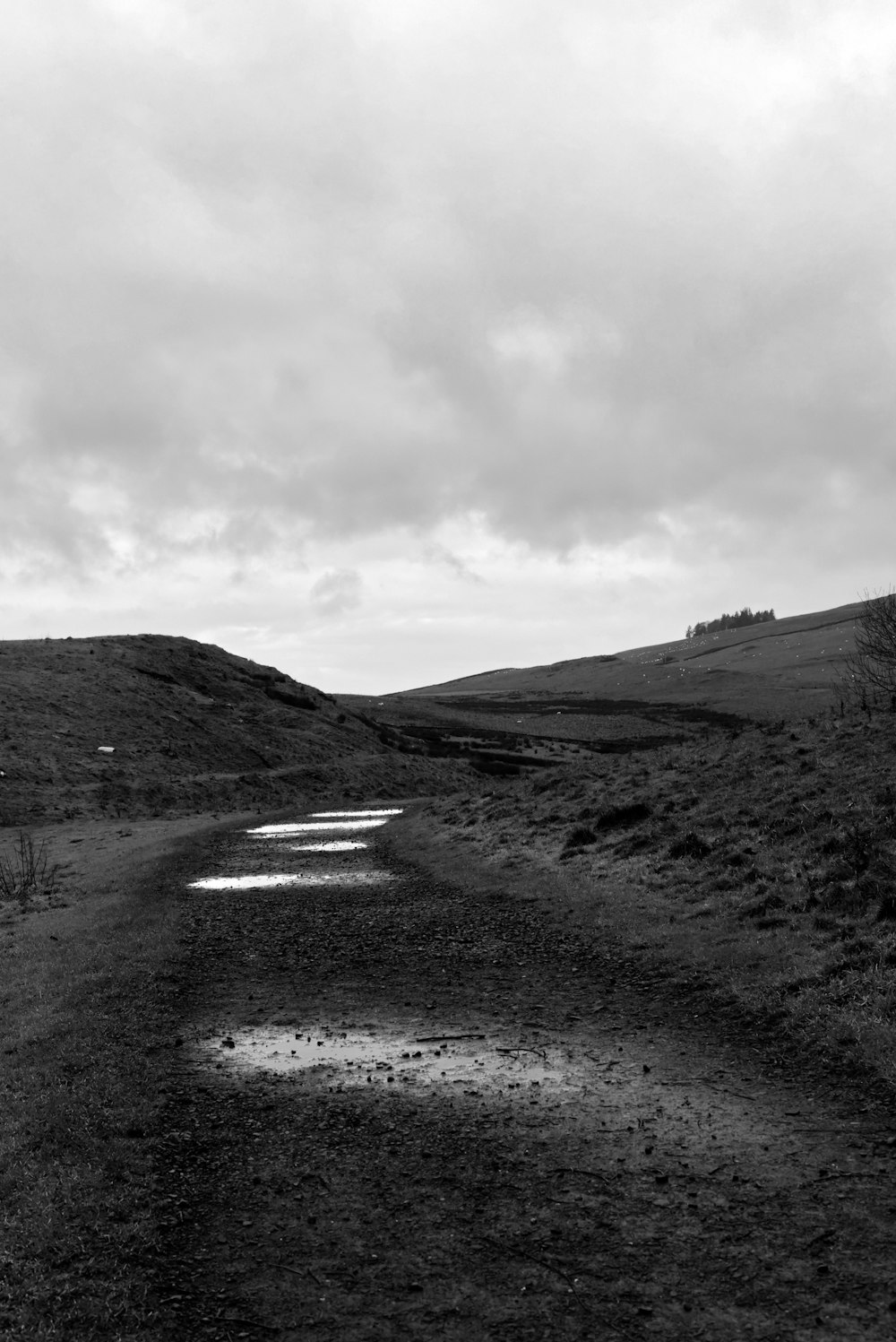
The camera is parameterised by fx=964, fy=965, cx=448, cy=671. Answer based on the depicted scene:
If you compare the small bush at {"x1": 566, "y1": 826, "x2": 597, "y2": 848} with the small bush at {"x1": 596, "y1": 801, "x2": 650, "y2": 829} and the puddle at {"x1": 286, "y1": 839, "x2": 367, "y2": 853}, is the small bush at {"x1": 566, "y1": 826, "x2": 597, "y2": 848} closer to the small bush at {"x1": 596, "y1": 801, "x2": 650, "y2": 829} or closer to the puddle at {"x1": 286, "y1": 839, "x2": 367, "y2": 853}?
the small bush at {"x1": 596, "y1": 801, "x2": 650, "y2": 829}

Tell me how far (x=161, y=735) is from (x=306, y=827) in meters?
31.0

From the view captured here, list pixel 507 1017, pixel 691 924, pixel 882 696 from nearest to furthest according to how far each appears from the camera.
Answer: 1. pixel 507 1017
2. pixel 691 924
3. pixel 882 696

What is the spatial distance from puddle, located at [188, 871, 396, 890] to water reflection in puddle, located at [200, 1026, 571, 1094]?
44.7 feet

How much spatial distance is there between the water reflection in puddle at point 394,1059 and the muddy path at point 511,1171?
0.05 meters

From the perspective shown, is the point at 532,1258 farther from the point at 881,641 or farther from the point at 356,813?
the point at 356,813

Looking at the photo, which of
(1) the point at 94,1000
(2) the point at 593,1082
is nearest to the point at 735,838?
(2) the point at 593,1082

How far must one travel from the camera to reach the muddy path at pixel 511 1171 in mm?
6402

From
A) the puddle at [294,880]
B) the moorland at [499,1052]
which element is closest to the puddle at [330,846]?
the moorland at [499,1052]

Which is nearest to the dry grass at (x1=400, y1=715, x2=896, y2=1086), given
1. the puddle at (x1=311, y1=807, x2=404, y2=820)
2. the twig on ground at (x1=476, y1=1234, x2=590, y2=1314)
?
the twig on ground at (x1=476, y1=1234, x2=590, y2=1314)

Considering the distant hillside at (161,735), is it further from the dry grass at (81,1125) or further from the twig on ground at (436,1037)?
the twig on ground at (436,1037)

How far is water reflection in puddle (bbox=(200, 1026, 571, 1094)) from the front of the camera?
1095 cm

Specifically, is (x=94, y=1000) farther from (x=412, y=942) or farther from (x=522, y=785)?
(x=522, y=785)

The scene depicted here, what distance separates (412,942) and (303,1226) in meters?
11.3

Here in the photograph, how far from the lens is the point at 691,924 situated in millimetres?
17594
